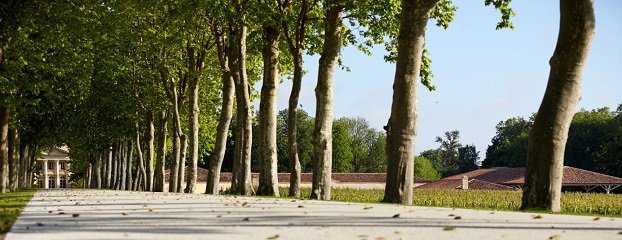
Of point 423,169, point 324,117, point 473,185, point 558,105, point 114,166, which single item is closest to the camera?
point 558,105

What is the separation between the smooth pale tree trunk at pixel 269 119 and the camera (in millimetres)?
31156

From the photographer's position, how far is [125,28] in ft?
150

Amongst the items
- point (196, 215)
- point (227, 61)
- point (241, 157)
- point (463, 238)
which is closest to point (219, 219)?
point (196, 215)

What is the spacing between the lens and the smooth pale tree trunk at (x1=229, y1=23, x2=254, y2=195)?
33.2 meters

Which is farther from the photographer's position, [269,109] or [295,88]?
[269,109]

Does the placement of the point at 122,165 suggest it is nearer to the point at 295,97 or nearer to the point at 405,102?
the point at 295,97

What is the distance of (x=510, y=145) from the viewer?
138m

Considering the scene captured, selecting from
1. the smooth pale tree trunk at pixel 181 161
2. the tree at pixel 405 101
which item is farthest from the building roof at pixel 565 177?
the tree at pixel 405 101

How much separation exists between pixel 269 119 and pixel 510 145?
111m

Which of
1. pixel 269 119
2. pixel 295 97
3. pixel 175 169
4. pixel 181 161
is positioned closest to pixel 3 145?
pixel 175 169

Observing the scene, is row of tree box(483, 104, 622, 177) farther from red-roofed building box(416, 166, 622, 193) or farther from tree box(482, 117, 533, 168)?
red-roofed building box(416, 166, 622, 193)

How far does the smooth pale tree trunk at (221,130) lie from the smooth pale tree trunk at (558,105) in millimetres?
20022

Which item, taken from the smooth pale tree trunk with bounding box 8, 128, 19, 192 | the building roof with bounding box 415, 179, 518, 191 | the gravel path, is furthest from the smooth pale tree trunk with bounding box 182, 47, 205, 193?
the building roof with bounding box 415, 179, 518, 191

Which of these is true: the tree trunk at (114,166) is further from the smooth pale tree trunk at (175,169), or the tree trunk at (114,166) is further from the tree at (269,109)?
the tree at (269,109)
